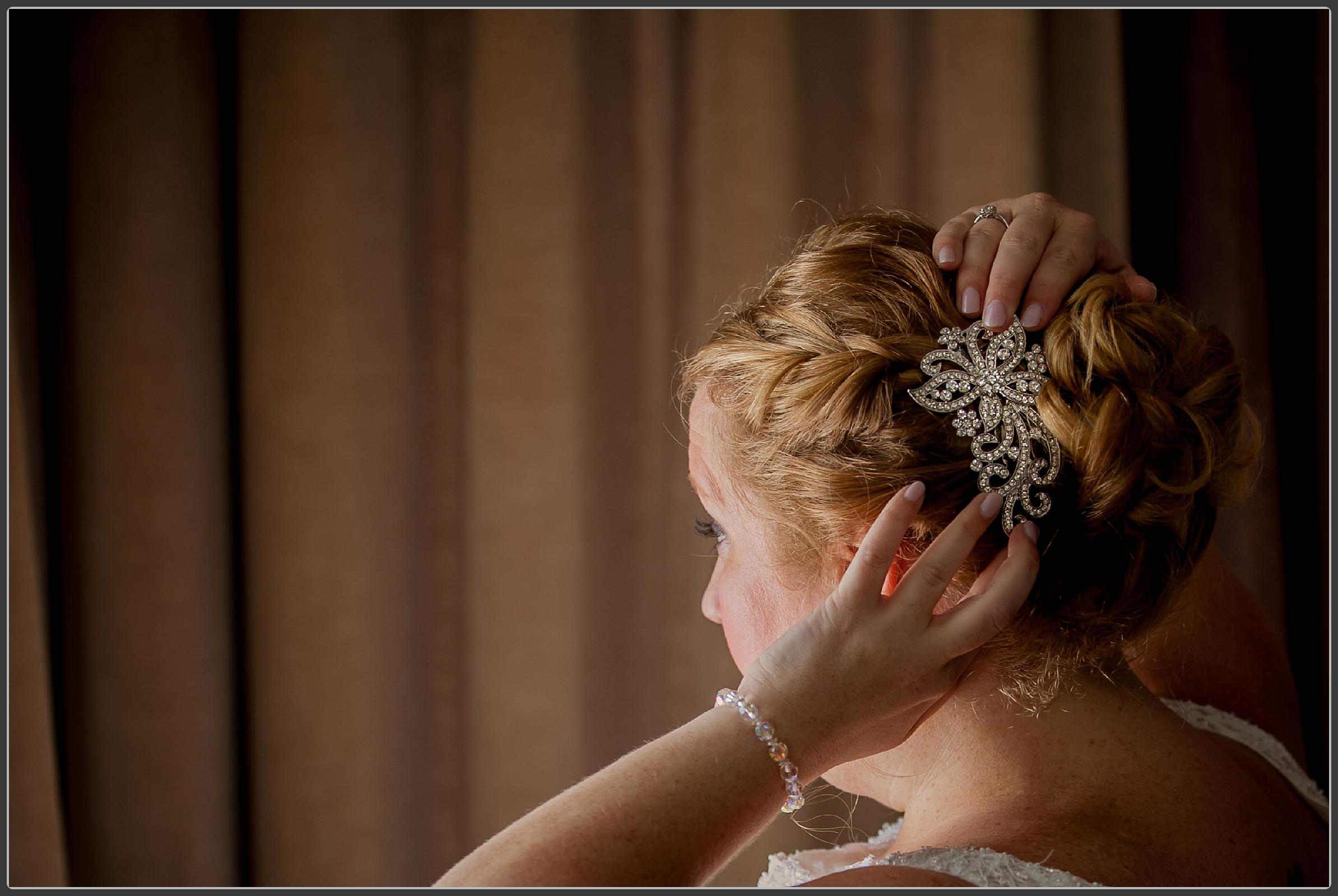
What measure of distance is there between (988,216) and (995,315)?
6.9 inches

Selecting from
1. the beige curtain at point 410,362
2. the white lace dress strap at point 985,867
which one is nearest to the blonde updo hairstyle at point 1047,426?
the white lace dress strap at point 985,867

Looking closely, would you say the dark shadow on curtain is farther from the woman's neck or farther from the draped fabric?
the woman's neck

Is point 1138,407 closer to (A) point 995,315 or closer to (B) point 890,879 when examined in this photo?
(A) point 995,315

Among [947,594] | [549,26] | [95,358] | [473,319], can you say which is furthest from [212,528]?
[947,594]

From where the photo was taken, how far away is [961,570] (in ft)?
2.67

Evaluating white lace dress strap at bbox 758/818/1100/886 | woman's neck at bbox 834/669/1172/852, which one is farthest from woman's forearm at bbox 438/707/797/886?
woman's neck at bbox 834/669/1172/852

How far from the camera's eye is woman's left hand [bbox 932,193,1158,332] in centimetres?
80

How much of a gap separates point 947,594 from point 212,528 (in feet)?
4.51

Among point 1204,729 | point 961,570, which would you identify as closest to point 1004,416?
point 961,570

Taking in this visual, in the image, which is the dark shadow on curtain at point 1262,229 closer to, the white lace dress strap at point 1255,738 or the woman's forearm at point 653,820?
A: the white lace dress strap at point 1255,738

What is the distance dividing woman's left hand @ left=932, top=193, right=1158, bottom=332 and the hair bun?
0.07 ft

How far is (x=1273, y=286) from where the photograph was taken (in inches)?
76.9

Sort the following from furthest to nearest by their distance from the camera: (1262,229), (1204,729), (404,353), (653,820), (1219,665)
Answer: (1262,229), (404,353), (1219,665), (1204,729), (653,820)

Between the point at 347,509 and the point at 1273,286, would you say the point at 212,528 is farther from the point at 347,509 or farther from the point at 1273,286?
the point at 1273,286
